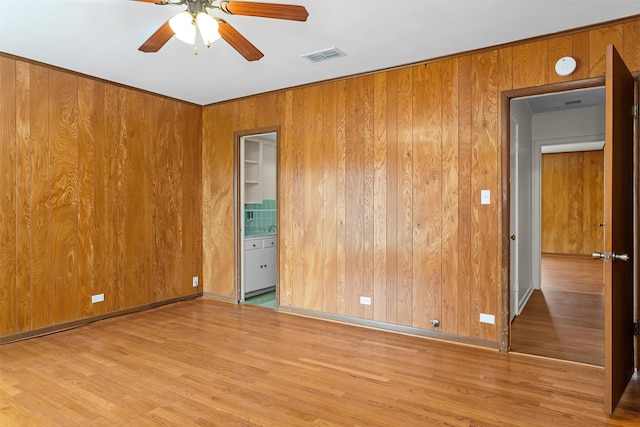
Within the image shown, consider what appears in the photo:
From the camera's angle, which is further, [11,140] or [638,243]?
[11,140]

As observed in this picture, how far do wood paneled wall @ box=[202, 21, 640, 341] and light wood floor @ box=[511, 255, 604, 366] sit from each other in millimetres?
517

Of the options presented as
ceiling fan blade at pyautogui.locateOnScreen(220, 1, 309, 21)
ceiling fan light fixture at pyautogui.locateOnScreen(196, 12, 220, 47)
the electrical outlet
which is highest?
ceiling fan blade at pyautogui.locateOnScreen(220, 1, 309, 21)

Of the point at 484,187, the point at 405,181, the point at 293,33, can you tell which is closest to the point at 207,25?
the point at 293,33

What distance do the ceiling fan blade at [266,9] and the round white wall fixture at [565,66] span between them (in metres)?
2.17

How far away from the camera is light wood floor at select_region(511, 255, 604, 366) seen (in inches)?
132

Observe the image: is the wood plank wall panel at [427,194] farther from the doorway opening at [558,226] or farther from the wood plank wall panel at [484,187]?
the doorway opening at [558,226]

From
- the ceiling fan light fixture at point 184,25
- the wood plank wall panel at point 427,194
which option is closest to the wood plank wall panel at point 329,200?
the wood plank wall panel at point 427,194

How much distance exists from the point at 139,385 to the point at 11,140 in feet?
8.48

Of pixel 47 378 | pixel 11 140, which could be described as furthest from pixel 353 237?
pixel 11 140

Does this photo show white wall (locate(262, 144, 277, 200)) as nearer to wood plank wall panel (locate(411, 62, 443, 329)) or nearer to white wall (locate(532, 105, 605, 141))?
wood plank wall panel (locate(411, 62, 443, 329))

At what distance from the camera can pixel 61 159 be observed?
395 centimetres

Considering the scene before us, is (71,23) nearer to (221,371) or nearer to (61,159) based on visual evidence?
(61,159)

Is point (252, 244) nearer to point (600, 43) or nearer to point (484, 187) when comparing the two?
point (484, 187)

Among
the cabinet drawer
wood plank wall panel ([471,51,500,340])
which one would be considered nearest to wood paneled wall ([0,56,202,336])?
the cabinet drawer
